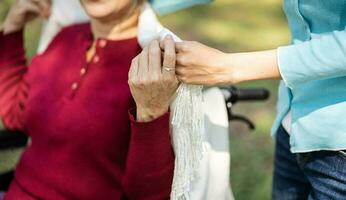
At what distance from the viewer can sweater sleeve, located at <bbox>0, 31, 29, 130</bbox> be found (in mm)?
2660

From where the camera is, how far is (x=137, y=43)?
95.3 inches

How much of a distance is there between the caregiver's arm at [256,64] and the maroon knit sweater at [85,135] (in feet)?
1.23

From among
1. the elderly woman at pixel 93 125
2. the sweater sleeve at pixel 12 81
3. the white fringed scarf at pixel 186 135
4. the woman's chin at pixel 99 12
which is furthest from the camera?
the sweater sleeve at pixel 12 81

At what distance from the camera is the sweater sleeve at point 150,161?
2121 mm

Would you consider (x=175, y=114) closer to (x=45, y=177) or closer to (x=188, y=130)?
(x=188, y=130)

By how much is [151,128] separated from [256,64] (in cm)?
40

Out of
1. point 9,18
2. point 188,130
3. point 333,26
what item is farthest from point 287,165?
point 9,18

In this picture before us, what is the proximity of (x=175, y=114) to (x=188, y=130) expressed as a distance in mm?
80

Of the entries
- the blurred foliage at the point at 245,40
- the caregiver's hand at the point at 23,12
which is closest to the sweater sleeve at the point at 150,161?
the caregiver's hand at the point at 23,12

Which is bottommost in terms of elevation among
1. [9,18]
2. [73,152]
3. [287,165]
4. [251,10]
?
[251,10]

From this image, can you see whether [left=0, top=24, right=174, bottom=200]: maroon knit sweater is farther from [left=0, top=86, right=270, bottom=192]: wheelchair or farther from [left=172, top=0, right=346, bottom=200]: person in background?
[left=172, top=0, right=346, bottom=200]: person in background

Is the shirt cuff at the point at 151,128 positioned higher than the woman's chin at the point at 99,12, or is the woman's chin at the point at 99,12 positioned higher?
the woman's chin at the point at 99,12

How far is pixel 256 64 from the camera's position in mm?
1883

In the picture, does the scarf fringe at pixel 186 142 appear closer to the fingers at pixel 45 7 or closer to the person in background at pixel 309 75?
the person in background at pixel 309 75
